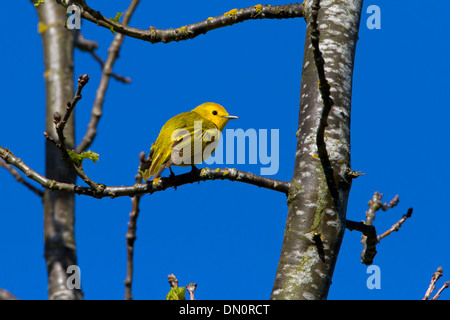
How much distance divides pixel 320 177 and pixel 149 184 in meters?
1.05

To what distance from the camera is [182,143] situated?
15.8 feet

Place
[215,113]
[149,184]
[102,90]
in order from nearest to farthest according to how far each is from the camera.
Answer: [149,184] < [215,113] < [102,90]

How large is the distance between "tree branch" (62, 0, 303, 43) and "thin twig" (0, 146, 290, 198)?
112 cm

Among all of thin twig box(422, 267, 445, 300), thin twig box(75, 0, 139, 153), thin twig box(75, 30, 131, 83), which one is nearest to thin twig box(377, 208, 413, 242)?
thin twig box(422, 267, 445, 300)

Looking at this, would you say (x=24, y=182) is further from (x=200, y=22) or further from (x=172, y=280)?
(x=172, y=280)

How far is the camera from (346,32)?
3.66 metres

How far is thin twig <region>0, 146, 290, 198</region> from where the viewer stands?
11.3 ft

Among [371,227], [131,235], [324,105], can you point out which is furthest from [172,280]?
[131,235]

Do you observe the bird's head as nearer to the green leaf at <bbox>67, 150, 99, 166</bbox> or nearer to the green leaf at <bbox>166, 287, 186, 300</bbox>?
the green leaf at <bbox>67, 150, 99, 166</bbox>

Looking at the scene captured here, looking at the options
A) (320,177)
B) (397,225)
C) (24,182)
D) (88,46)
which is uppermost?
(88,46)
